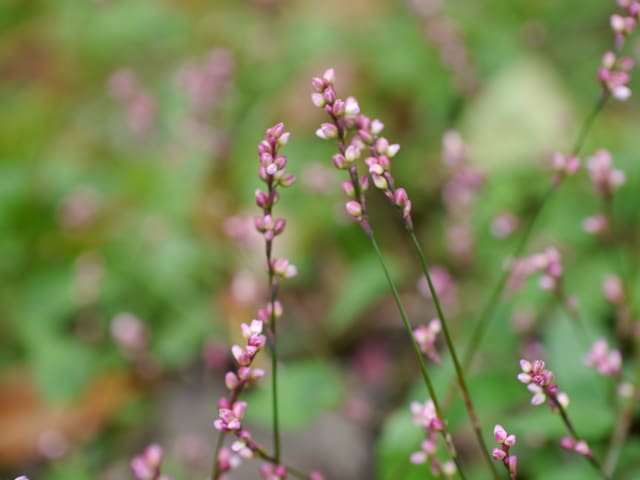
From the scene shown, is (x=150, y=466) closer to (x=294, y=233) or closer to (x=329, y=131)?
(x=329, y=131)

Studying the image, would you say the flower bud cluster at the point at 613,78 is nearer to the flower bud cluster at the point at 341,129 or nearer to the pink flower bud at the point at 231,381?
the flower bud cluster at the point at 341,129

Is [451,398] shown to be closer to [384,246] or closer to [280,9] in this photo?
[384,246]

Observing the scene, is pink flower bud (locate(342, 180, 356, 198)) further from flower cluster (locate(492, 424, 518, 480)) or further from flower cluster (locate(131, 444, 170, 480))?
flower cluster (locate(131, 444, 170, 480))

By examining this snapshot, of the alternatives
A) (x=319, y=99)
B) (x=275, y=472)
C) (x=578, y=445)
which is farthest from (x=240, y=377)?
(x=578, y=445)

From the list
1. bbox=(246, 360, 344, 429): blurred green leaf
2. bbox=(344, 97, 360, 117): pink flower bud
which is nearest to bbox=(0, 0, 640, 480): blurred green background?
bbox=(246, 360, 344, 429): blurred green leaf

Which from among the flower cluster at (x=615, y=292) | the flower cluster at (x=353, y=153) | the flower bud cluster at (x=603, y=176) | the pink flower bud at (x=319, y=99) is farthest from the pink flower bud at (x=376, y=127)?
the flower cluster at (x=615, y=292)

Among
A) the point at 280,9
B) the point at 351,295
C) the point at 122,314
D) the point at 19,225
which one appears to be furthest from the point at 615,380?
→ the point at 280,9
